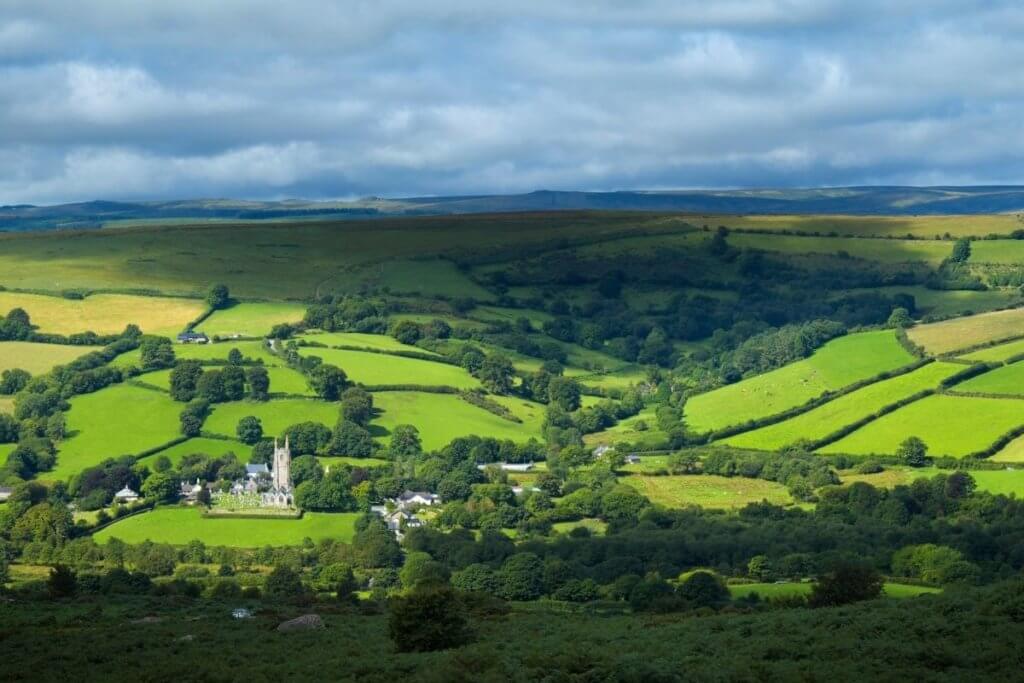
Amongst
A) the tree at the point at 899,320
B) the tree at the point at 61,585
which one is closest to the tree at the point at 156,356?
the tree at the point at 61,585

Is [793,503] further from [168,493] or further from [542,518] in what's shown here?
[168,493]

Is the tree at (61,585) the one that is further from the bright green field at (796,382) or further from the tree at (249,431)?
the bright green field at (796,382)

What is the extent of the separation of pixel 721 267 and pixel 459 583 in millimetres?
107575

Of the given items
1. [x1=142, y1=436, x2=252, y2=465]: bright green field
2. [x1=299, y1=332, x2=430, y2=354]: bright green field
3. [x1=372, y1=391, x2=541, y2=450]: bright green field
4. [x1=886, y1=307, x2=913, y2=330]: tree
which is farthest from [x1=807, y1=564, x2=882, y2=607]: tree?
[x1=886, y1=307, x2=913, y2=330]: tree

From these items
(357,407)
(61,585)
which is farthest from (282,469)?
(61,585)

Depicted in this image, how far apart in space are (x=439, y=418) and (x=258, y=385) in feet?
51.1

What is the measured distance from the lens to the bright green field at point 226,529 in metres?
86.9

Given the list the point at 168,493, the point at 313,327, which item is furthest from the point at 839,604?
the point at 313,327

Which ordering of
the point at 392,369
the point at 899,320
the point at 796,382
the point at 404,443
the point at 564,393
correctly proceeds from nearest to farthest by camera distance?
the point at 404,443 < the point at 796,382 < the point at 564,393 < the point at 392,369 < the point at 899,320

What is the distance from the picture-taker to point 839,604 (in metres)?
→ 50.6

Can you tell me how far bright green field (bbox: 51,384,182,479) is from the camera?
106 meters

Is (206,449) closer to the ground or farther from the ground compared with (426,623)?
closer to the ground

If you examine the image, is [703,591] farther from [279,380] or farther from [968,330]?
[968,330]

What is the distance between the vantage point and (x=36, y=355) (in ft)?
430
